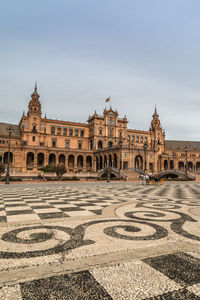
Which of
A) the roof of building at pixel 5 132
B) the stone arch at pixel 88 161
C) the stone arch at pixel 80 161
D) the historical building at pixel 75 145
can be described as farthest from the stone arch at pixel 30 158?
the stone arch at pixel 88 161

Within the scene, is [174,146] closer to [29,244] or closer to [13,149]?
[13,149]

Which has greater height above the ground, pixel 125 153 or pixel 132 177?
pixel 125 153

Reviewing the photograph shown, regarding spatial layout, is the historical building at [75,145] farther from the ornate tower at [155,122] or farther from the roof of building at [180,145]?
the roof of building at [180,145]

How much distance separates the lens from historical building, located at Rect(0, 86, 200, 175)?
5750 centimetres

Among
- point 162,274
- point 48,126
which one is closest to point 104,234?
point 162,274

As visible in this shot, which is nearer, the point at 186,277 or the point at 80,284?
the point at 80,284

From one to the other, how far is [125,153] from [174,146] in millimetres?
48622

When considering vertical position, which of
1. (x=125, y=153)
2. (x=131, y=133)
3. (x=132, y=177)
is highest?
(x=131, y=133)

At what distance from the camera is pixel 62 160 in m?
67.1

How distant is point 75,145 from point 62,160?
7154mm

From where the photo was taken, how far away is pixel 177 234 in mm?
4066

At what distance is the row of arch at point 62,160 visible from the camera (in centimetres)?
6188

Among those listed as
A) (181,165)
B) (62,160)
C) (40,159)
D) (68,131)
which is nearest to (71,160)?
(62,160)

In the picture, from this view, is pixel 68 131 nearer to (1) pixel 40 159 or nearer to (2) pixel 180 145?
(1) pixel 40 159
